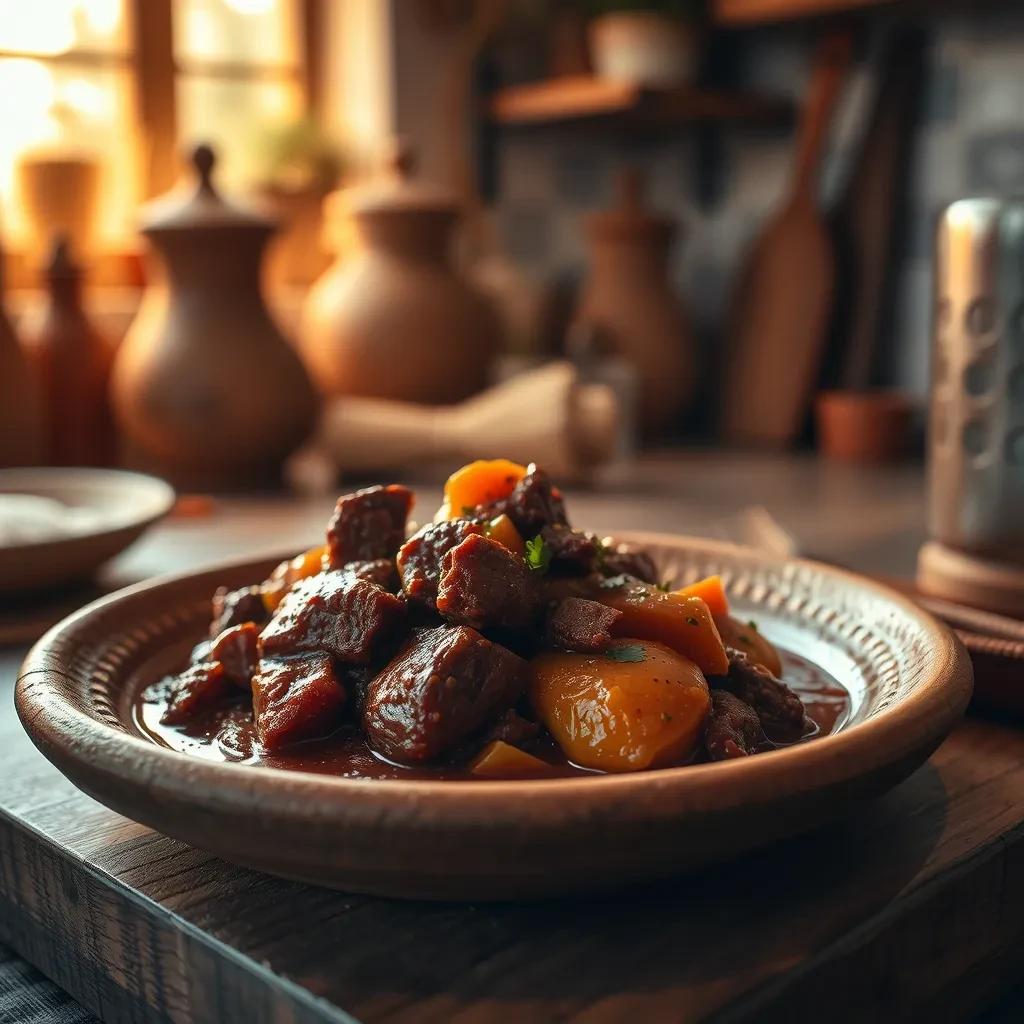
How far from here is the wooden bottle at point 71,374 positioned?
84.3 inches

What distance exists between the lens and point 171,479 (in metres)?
2.20

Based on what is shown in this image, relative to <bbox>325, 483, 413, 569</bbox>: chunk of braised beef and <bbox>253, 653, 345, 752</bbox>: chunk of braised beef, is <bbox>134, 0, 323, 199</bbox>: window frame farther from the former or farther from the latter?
<bbox>253, 653, 345, 752</bbox>: chunk of braised beef

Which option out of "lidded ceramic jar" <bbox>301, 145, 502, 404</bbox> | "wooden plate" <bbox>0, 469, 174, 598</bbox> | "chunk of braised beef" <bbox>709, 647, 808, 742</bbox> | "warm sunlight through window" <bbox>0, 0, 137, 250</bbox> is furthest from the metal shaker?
"warm sunlight through window" <bbox>0, 0, 137, 250</bbox>

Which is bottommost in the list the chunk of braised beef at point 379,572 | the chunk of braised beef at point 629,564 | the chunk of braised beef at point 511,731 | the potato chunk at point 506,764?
the potato chunk at point 506,764

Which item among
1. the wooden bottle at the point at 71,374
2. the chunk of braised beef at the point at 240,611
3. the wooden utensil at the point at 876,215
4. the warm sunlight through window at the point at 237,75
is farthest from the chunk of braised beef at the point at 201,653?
the warm sunlight through window at the point at 237,75

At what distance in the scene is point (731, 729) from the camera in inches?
27.8

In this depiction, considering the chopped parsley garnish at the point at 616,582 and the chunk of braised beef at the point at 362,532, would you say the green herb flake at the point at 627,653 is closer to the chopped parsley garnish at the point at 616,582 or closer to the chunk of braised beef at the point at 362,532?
the chopped parsley garnish at the point at 616,582

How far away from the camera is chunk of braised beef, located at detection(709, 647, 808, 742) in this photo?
76 cm

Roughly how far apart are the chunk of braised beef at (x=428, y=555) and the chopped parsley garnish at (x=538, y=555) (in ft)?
0.11

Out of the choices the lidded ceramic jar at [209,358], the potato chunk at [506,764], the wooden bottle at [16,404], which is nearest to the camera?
the potato chunk at [506,764]

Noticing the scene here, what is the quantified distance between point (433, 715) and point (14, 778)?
1.11 feet

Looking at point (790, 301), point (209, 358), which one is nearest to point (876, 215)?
point (790, 301)

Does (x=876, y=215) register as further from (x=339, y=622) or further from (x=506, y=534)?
(x=339, y=622)

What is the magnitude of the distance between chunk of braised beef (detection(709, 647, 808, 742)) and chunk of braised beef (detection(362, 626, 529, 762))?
14 centimetres
